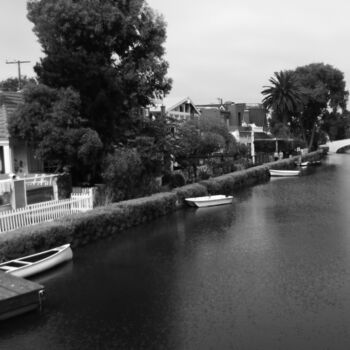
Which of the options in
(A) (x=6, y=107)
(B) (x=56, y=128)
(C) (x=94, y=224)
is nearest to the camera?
(C) (x=94, y=224)

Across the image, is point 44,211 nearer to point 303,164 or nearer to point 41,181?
point 41,181

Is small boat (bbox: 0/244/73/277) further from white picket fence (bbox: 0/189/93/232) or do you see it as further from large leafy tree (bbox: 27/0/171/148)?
large leafy tree (bbox: 27/0/171/148)

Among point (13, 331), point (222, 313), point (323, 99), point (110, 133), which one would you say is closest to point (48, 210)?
point (110, 133)

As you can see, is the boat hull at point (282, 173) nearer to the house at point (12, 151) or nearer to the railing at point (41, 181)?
the house at point (12, 151)

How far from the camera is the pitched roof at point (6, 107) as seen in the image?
27.1m

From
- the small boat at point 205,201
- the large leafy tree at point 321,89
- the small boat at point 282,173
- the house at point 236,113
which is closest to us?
the small boat at point 205,201

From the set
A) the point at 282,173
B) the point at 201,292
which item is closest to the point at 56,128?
the point at 201,292

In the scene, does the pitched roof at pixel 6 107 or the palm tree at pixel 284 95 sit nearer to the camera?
the pitched roof at pixel 6 107

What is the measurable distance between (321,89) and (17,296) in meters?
79.5

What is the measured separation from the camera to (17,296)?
12805mm

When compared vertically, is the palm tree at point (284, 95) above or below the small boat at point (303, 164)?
above

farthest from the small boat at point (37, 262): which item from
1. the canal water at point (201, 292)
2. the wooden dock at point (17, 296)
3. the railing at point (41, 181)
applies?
the railing at point (41, 181)

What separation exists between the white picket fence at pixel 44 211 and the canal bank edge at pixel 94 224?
118 cm

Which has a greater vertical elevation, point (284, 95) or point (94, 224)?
point (284, 95)
